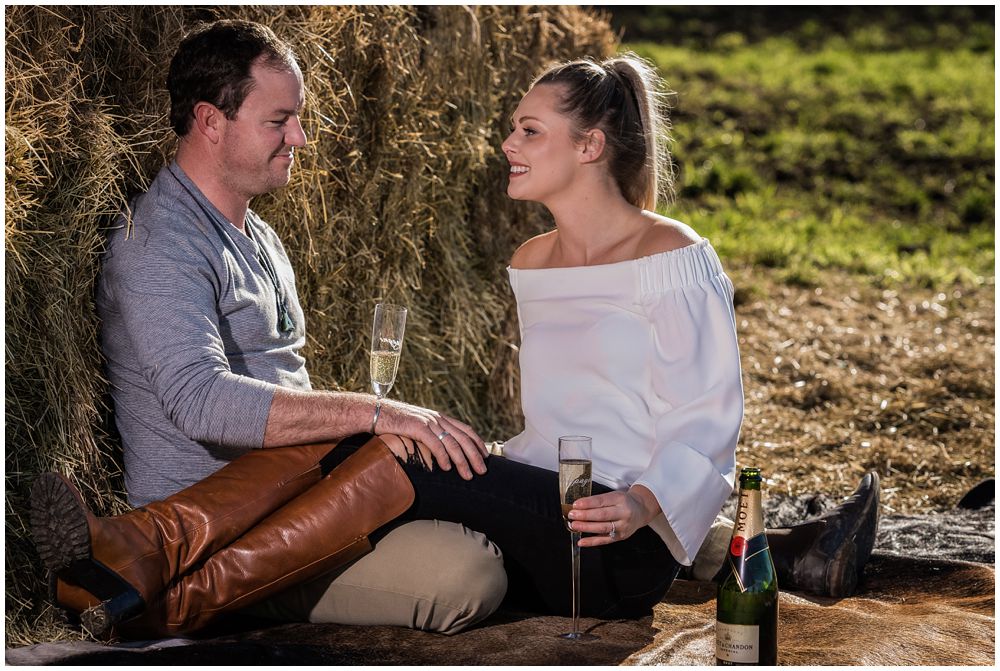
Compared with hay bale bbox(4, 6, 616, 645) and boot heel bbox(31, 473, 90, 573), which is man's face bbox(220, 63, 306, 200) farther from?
boot heel bbox(31, 473, 90, 573)

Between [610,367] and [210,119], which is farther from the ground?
[210,119]

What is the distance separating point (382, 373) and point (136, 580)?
0.80m

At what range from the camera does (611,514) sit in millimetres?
2711

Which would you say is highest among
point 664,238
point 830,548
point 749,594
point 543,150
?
point 543,150

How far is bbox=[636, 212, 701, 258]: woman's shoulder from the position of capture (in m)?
3.07

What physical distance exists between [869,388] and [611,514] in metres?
3.71

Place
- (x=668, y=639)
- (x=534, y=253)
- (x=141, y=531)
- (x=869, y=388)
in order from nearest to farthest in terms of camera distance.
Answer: (x=141, y=531) < (x=668, y=639) < (x=534, y=253) < (x=869, y=388)

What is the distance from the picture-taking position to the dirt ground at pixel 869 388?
16.9 ft

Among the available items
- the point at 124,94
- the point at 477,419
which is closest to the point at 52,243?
the point at 124,94

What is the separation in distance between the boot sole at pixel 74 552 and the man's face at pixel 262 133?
1023 mm

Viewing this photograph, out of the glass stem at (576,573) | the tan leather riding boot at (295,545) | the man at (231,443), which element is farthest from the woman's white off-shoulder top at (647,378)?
the tan leather riding boot at (295,545)

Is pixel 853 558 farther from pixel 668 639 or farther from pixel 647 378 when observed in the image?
pixel 647 378

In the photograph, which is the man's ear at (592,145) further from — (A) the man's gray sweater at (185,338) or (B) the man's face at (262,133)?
(A) the man's gray sweater at (185,338)

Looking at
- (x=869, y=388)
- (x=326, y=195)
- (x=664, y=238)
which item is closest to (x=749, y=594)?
(x=664, y=238)
